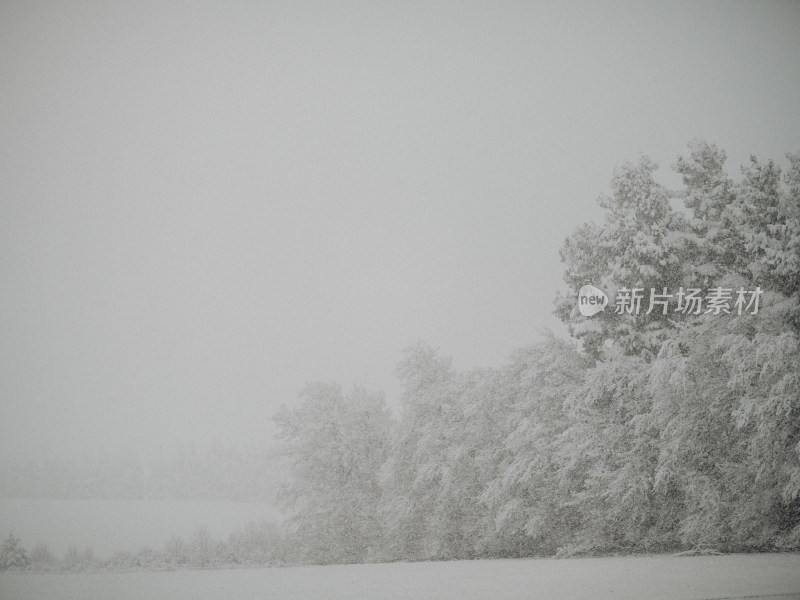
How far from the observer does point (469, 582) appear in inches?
585

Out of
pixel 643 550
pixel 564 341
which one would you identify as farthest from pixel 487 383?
pixel 643 550

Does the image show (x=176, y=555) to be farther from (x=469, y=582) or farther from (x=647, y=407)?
(x=647, y=407)

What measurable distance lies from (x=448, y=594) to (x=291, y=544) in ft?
72.4

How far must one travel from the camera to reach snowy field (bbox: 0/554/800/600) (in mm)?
12125

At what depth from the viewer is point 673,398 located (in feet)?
62.2

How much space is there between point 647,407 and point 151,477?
10097cm
